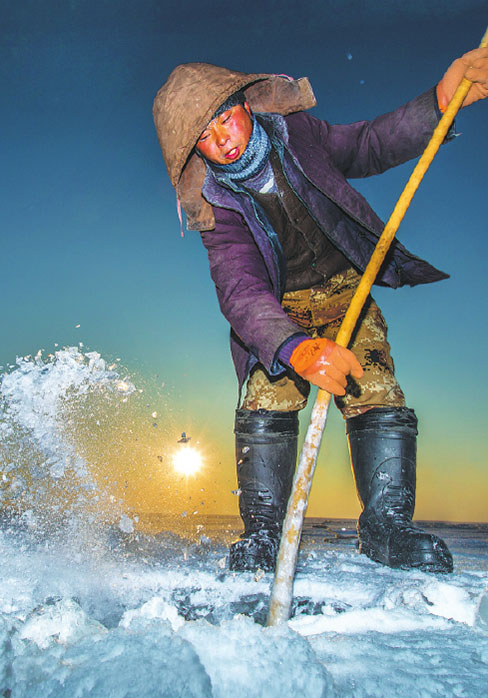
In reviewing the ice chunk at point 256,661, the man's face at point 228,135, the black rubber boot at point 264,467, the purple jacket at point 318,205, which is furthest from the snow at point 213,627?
the man's face at point 228,135

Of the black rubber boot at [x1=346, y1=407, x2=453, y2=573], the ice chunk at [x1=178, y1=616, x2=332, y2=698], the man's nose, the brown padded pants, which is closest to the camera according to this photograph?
the ice chunk at [x1=178, y1=616, x2=332, y2=698]

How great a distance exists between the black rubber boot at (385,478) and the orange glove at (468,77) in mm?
1577

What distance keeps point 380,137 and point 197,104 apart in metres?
1.03

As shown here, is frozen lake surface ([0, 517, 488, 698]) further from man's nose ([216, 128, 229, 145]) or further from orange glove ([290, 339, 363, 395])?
man's nose ([216, 128, 229, 145])

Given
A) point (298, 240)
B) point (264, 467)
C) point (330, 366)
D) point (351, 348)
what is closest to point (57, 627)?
point (330, 366)

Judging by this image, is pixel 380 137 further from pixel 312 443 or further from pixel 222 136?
pixel 312 443

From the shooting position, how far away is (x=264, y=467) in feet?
8.36

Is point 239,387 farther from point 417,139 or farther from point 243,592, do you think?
point 417,139

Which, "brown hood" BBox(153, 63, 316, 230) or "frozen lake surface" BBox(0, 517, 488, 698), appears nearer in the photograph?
"frozen lake surface" BBox(0, 517, 488, 698)

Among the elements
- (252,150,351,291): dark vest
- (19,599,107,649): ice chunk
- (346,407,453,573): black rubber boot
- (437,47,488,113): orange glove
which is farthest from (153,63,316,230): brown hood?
(19,599,107,649): ice chunk

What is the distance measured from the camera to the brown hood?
219 centimetres

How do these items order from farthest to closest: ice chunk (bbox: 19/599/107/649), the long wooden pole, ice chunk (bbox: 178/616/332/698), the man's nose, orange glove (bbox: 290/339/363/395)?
the man's nose < orange glove (bbox: 290/339/363/395) < the long wooden pole < ice chunk (bbox: 19/599/107/649) < ice chunk (bbox: 178/616/332/698)

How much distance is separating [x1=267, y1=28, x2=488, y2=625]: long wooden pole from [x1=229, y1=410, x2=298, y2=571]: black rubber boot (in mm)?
1038

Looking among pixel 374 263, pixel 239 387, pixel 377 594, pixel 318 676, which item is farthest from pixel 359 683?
pixel 239 387
